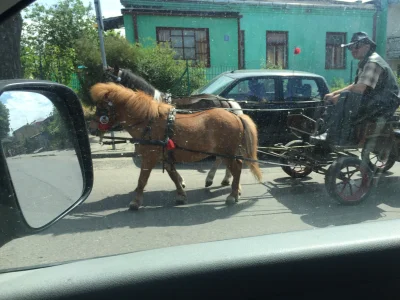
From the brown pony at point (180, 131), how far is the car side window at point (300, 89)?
656 mm

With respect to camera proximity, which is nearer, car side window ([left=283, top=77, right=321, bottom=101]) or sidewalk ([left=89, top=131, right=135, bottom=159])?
sidewalk ([left=89, top=131, right=135, bottom=159])

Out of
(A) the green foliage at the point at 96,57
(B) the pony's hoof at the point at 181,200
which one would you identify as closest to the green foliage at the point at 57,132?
(A) the green foliage at the point at 96,57

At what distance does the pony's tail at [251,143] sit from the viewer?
420cm

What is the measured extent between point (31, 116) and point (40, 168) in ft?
0.73

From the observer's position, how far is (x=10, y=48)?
6.48 ft

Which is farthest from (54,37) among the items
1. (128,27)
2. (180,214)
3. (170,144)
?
(180,214)

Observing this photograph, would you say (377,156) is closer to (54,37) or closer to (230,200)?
(230,200)

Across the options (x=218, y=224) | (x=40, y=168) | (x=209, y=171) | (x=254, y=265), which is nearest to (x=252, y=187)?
(x=209, y=171)

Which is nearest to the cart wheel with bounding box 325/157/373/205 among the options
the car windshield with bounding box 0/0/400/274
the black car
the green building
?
the car windshield with bounding box 0/0/400/274

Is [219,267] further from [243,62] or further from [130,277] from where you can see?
[243,62]

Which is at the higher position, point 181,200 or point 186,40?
point 186,40

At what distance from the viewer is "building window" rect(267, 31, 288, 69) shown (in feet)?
11.5

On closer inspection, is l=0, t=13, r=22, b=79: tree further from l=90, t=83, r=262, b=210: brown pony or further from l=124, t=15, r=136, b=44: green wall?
l=90, t=83, r=262, b=210: brown pony

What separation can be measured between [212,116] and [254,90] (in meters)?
0.84
